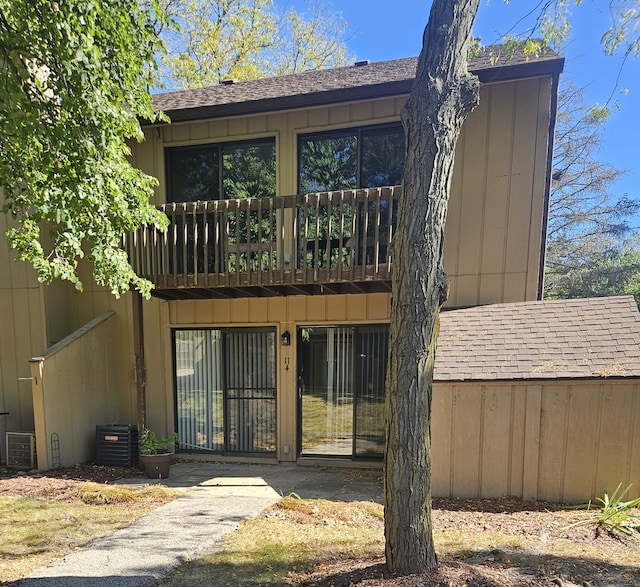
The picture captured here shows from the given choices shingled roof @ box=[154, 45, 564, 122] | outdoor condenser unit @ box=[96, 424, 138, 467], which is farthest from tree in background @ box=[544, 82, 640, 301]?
outdoor condenser unit @ box=[96, 424, 138, 467]

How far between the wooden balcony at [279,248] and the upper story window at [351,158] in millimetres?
561

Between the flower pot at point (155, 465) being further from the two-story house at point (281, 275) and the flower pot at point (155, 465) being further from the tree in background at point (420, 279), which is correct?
the tree in background at point (420, 279)

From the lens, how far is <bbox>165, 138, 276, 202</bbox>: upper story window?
6.57 meters

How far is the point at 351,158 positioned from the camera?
6172mm

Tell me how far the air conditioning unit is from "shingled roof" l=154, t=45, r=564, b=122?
559 cm

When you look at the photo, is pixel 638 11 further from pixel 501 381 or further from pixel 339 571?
pixel 339 571

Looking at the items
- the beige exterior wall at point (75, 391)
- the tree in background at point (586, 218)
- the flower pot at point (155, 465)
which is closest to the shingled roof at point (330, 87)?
the beige exterior wall at point (75, 391)

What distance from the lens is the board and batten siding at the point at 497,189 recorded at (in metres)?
5.46

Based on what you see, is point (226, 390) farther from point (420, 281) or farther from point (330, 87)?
point (330, 87)

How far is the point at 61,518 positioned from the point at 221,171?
525 centimetres

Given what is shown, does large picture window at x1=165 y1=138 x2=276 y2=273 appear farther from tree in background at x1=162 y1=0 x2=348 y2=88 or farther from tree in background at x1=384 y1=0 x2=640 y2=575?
tree in background at x1=162 y1=0 x2=348 y2=88

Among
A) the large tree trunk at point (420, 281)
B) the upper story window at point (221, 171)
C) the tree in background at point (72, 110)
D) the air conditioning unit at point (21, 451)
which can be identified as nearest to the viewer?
the large tree trunk at point (420, 281)

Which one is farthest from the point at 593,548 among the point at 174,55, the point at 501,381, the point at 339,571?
the point at 174,55

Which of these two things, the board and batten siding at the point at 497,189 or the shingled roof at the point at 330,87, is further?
the board and batten siding at the point at 497,189
